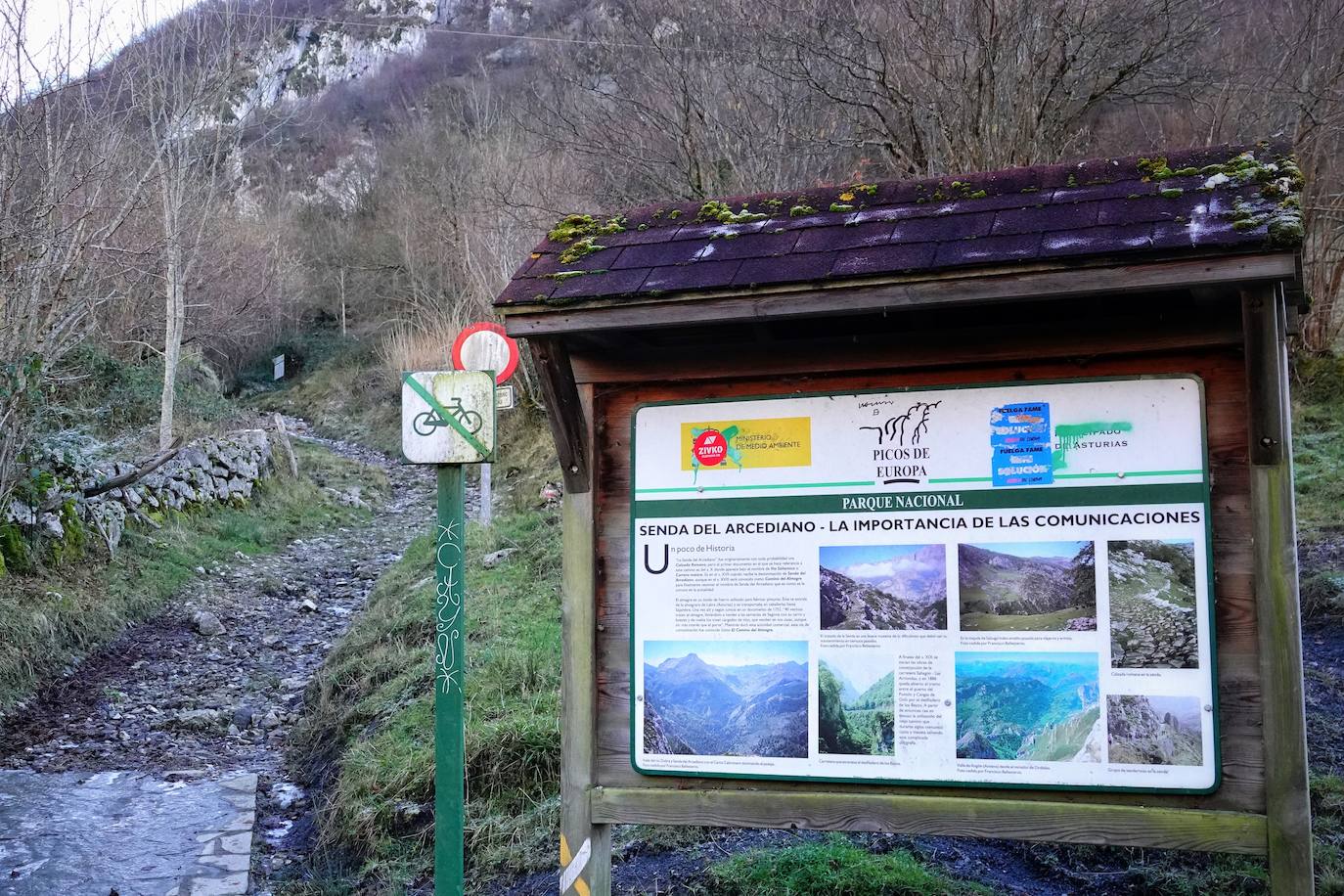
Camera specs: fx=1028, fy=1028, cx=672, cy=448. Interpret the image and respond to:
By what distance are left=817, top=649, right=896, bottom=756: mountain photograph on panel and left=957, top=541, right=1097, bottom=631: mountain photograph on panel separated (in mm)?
325

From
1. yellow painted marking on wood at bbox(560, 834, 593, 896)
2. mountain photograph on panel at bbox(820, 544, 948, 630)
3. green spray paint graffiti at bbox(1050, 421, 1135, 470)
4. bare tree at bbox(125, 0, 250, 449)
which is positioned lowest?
yellow painted marking on wood at bbox(560, 834, 593, 896)

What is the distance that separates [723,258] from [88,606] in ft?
27.8

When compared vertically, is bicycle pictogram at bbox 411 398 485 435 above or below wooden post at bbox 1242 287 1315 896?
above

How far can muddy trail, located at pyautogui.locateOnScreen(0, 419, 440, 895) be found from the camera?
6.89m

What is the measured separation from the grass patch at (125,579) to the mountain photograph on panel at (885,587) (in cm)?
718

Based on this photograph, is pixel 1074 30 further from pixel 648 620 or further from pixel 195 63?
pixel 195 63

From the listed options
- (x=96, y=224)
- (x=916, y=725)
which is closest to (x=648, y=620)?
(x=916, y=725)

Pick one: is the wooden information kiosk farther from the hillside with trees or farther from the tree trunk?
the tree trunk

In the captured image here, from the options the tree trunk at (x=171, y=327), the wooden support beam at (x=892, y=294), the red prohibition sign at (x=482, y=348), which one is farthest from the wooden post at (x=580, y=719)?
the tree trunk at (x=171, y=327)

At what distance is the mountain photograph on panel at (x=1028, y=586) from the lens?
3.25 meters

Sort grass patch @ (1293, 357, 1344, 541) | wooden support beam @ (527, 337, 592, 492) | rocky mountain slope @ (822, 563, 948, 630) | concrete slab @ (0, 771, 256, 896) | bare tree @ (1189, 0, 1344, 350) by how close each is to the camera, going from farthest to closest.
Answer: bare tree @ (1189, 0, 1344, 350)
grass patch @ (1293, 357, 1344, 541)
concrete slab @ (0, 771, 256, 896)
wooden support beam @ (527, 337, 592, 492)
rocky mountain slope @ (822, 563, 948, 630)

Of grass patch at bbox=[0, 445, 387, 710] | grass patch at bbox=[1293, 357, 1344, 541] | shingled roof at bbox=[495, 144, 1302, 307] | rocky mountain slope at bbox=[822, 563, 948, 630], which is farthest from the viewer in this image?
grass patch at bbox=[1293, 357, 1344, 541]

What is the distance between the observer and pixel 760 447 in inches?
143

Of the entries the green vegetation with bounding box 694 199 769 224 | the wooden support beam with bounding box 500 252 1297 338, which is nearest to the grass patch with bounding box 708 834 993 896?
the wooden support beam with bounding box 500 252 1297 338
